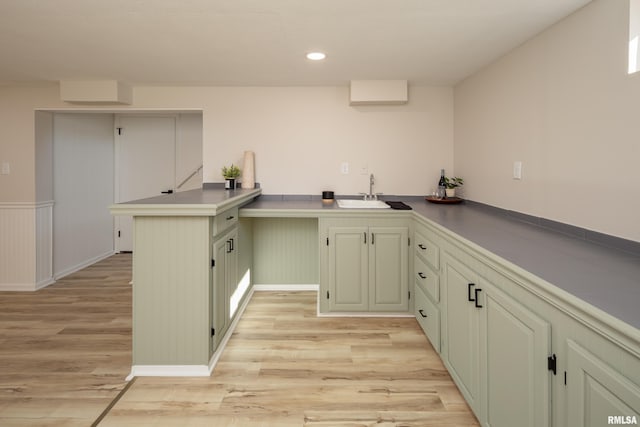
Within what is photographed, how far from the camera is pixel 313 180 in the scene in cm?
359

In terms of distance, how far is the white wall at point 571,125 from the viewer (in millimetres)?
1569

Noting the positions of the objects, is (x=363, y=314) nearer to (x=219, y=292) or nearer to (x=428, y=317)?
(x=428, y=317)

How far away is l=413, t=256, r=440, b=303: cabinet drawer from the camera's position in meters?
2.21

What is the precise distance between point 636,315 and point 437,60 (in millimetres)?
2367

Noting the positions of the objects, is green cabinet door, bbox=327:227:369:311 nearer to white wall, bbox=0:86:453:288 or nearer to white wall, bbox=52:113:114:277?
white wall, bbox=0:86:453:288

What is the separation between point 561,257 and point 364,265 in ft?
5.28


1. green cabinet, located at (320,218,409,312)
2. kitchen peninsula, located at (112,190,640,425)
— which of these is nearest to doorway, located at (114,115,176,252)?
kitchen peninsula, located at (112,190,640,425)

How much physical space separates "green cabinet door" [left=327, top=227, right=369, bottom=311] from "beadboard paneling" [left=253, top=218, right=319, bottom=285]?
71 centimetres

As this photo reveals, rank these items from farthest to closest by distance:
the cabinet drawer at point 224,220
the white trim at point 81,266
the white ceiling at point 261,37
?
the white trim at point 81,266 < the cabinet drawer at point 224,220 < the white ceiling at point 261,37

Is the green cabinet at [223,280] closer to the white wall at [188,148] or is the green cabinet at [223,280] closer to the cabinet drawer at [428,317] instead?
the cabinet drawer at [428,317]

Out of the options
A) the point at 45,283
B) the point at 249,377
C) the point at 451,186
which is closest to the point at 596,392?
the point at 249,377

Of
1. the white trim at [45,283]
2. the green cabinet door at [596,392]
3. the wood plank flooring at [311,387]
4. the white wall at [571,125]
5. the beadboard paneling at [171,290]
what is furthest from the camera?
the white trim at [45,283]

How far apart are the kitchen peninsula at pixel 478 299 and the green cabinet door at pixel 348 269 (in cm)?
5

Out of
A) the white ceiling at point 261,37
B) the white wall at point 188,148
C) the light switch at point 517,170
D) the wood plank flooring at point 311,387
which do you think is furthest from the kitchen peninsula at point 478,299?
the white wall at point 188,148
